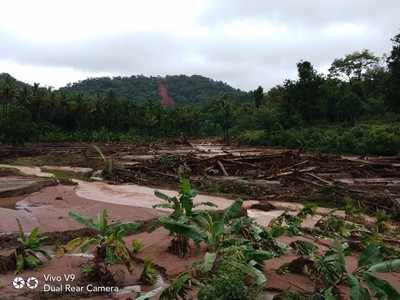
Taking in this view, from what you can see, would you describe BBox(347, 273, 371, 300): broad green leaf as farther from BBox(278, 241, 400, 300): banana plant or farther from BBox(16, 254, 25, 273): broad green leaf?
BBox(16, 254, 25, 273): broad green leaf

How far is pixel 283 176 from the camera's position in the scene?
20.2 metres

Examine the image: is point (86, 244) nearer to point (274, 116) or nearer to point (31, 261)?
point (31, 261)

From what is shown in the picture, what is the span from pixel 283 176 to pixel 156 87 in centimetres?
10996

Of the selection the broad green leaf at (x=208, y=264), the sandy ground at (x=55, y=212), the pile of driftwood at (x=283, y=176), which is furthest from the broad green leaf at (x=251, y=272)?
the pile of driftwood at (x=283, y=176)

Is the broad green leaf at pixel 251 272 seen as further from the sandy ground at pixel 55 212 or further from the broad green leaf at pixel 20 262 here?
the sandy ground at pixel 55 212

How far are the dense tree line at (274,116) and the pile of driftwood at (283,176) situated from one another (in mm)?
15403

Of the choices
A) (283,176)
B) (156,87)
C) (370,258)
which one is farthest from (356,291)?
(156,87)

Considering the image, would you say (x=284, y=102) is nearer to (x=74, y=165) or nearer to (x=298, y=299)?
(x=74, y=165)

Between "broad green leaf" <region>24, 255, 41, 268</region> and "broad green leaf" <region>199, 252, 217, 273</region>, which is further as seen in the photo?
"broad green leaf" <region>24, 255, 41, 268</region>

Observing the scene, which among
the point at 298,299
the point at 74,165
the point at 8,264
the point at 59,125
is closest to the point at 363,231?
the point at 298,299

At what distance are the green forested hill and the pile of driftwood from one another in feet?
305

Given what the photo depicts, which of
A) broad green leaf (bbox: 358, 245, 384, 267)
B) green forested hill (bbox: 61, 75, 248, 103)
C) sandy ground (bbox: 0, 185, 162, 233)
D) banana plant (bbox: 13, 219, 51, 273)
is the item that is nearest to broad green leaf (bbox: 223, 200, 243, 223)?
broad green leaf (bbox: 358, 245, 384, 267)

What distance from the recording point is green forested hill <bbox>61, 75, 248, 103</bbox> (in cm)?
12194

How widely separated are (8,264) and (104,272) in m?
1.46
